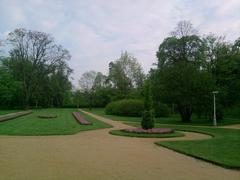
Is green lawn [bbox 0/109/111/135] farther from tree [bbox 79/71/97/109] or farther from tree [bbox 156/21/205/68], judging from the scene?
tree [bbox 79/71/97/109]

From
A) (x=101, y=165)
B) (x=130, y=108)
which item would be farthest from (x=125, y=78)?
(x=101, y=165)

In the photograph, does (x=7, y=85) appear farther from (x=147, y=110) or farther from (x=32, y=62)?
(x=147, y=110)

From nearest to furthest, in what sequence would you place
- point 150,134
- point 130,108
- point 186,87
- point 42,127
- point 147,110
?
point 150,134, point 147,110, point 42,127, point 186,87, point 130,108

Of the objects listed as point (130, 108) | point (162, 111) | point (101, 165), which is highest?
point (130, 108)

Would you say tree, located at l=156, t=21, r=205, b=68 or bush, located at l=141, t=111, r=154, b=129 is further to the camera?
tree, located at l=156, t=21, r=205, b=68

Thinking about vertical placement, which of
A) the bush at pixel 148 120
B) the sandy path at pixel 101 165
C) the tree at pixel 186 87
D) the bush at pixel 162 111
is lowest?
the sandy path at pixel 101 165

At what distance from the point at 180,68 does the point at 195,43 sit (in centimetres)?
1666

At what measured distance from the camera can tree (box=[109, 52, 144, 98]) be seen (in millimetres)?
61656

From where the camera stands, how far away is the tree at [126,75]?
6166 cm

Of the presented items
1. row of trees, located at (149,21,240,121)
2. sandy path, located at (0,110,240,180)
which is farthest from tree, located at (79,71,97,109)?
sandy path, located at (0,110,240,180)

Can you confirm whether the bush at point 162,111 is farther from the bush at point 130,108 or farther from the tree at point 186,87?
the tree at point 186,87

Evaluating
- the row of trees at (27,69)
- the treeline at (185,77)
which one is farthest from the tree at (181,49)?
the row of trees at (27,69)

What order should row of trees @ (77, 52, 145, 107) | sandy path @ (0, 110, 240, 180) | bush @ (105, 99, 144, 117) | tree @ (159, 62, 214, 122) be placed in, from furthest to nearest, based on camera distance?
row of trees @ (77, 52, 145, 107) → bush @ (105, 99, 144, 117) → tree @ (159, 62, 214, 122) → sandy path @ (0, 110, 240, 180)

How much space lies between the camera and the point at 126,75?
205 feet
